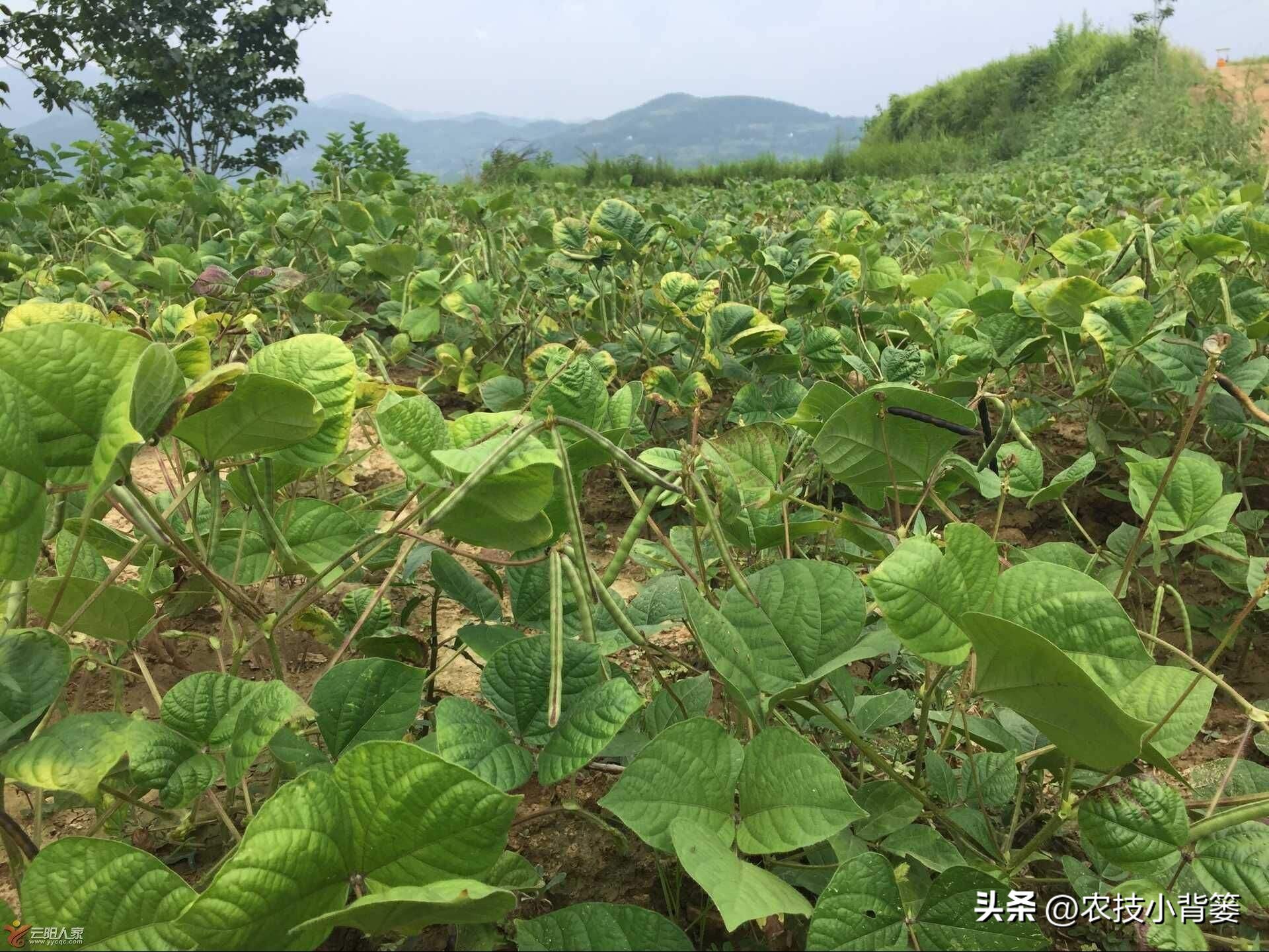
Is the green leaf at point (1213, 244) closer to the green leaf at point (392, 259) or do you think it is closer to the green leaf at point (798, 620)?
the green leaf at point (798, 620)

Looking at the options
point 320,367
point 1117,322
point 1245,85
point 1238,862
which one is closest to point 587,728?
point 320,367

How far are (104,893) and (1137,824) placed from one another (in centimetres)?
70

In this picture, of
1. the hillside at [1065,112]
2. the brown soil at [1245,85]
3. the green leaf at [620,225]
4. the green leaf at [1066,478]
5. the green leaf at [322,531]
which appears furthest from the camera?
the brown soil at [1245,85]

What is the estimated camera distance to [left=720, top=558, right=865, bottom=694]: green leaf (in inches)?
27.5

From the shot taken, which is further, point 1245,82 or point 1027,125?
point 1027,125

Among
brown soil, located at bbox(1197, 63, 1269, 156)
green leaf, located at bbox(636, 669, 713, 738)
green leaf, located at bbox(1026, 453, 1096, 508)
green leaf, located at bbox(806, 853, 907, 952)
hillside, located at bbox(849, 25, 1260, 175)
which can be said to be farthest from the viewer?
brown soil, located at bbox(1197, 63, 1269, 156)

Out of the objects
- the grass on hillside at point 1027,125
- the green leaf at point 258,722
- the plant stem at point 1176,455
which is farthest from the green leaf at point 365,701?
the grass on hillside at point 1027,125

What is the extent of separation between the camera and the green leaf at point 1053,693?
51 centimetres

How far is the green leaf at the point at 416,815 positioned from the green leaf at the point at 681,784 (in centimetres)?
12

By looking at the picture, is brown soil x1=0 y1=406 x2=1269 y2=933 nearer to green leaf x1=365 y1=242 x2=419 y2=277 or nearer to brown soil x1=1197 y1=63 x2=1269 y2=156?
green leaf x1=365 y1=242 x2=419 y2=277

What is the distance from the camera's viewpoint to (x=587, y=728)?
24.1 inches

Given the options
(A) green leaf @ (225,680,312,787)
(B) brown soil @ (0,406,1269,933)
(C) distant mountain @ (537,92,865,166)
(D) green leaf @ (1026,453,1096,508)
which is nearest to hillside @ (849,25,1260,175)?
(B) brown soil @ (0,406,1269,933)

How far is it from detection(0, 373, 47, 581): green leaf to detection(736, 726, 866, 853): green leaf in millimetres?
512

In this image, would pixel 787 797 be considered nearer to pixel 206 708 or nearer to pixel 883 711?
pixel 883 711
